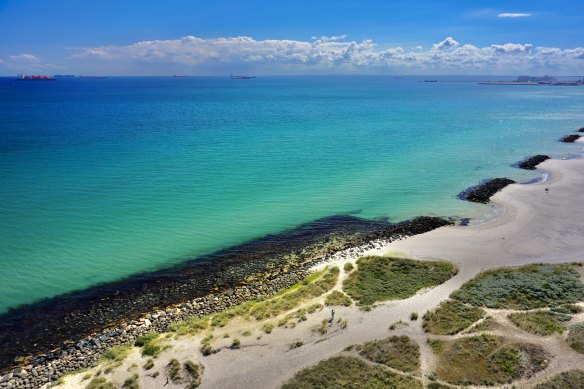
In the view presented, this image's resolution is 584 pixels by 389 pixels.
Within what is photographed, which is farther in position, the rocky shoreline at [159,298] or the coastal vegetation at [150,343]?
the rocky shoreline at [159,298]

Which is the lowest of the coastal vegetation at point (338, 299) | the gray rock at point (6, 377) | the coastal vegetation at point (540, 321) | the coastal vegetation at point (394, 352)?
the gray rock at point (6, 377)

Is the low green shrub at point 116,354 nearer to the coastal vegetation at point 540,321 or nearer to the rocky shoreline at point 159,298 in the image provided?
the rocky shoreline at point 159,298

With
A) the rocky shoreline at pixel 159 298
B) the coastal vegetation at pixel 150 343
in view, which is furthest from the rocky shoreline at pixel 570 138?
the coastal vegetation at pixel 150 343

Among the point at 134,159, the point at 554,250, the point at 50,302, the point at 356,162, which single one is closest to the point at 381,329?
the point at 554,250

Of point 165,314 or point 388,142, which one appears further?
point 388,142

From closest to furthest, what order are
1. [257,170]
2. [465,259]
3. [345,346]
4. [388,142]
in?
[345,346] → [465,259] → [257,170] → [388,142]

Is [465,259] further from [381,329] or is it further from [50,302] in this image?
[50,302]

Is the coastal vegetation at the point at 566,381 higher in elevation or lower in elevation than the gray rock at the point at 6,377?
higher
